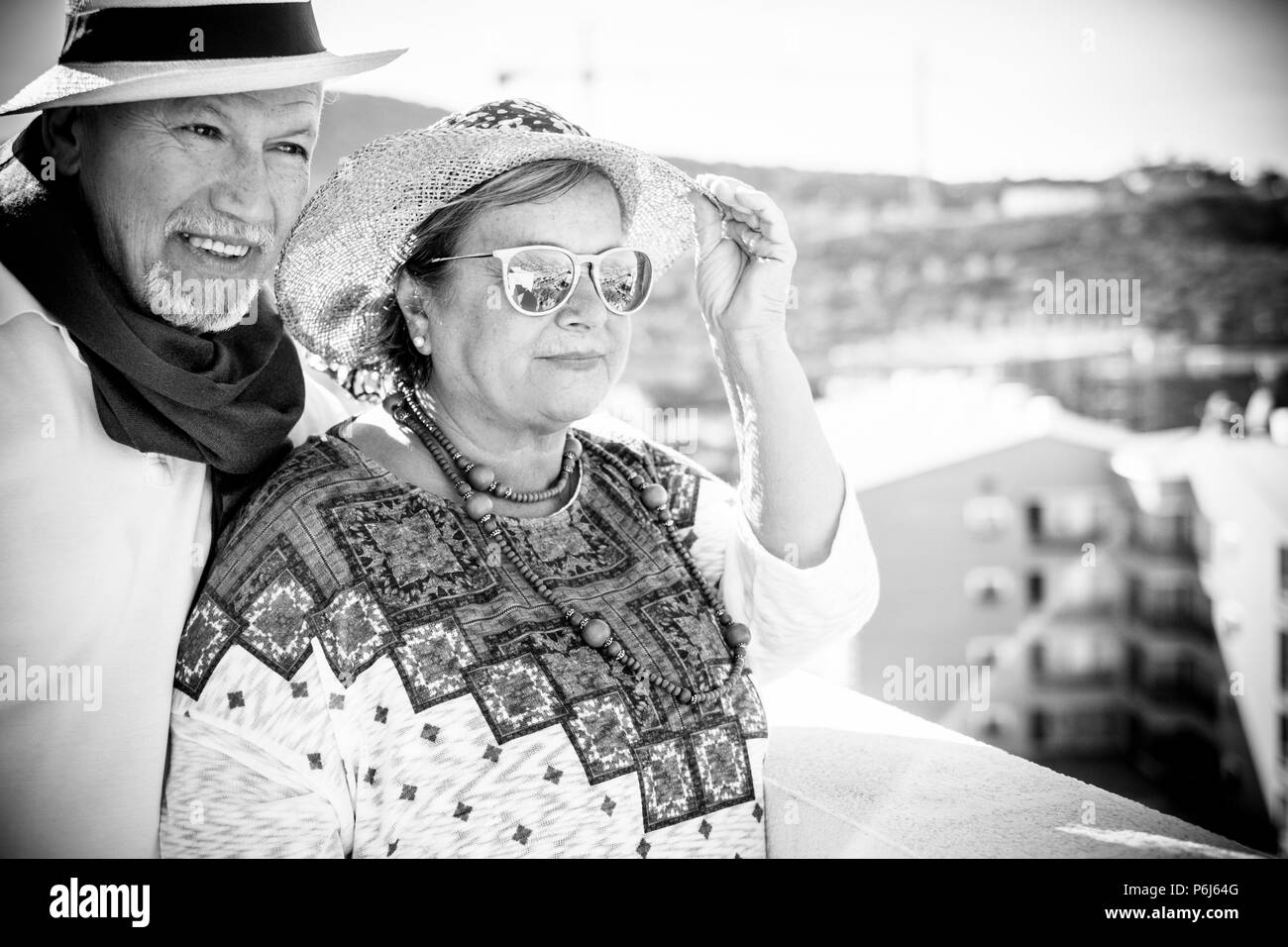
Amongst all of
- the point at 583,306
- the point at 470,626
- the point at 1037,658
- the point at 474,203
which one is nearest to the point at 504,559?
the point at 470,626

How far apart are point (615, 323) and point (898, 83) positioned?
138cm

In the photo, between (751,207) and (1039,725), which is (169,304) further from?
(1039,725)

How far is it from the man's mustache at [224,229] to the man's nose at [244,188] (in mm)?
13

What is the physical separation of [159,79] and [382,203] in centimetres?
41

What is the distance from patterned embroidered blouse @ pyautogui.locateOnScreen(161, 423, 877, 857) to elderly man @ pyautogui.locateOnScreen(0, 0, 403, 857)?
3.5 inches

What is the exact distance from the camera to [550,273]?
1.92m

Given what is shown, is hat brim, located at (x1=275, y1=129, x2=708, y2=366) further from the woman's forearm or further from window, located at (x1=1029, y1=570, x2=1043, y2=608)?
window, located at (x1=1029, y1=570, x2=1043, y2=608)

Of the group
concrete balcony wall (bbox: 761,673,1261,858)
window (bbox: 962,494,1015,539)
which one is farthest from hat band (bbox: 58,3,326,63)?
window (bbox: 962,494,1015,539)

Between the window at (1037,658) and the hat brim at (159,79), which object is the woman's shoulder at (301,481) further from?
the window at (1037,658)

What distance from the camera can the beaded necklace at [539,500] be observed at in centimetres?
194

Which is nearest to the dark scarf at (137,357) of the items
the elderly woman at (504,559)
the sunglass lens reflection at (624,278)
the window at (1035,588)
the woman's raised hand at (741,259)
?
the elderly woman at (504,559)

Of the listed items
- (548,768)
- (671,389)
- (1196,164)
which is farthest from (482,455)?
(671,389)
